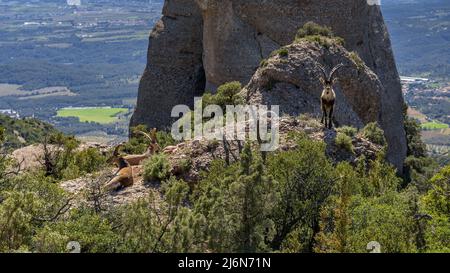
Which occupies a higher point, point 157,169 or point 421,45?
point 421,45

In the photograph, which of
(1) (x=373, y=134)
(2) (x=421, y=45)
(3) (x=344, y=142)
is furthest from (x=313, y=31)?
(2) (x=421, y=45)

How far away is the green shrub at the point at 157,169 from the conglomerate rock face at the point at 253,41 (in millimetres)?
20076

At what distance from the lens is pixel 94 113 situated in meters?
147

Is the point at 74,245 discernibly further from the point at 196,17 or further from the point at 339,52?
the point at 196,17

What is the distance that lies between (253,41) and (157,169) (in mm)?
23454

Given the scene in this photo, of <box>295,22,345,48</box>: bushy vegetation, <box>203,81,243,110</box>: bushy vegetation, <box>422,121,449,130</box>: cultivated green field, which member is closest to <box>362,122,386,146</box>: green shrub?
<box>295,22,345,48</box>: bushy vegetation

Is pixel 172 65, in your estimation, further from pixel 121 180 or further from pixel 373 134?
pixel 121 180

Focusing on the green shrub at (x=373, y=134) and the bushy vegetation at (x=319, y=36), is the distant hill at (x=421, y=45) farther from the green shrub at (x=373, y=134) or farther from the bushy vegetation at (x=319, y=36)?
the green shrub at (x=373, y=134)

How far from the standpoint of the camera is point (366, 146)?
21312 mm

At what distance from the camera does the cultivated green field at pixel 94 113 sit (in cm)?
13962

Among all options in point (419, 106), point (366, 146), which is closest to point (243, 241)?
point (366, 146)

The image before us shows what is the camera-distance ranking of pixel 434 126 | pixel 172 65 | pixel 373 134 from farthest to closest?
pixel 434 126 → pixel 172 65 → pixel 373 134

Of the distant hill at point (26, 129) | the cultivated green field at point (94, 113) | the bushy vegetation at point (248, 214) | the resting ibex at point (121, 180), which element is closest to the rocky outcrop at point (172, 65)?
the distant hill at point (26, 129)

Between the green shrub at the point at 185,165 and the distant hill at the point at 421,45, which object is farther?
the distant hill at the point at 421,45
